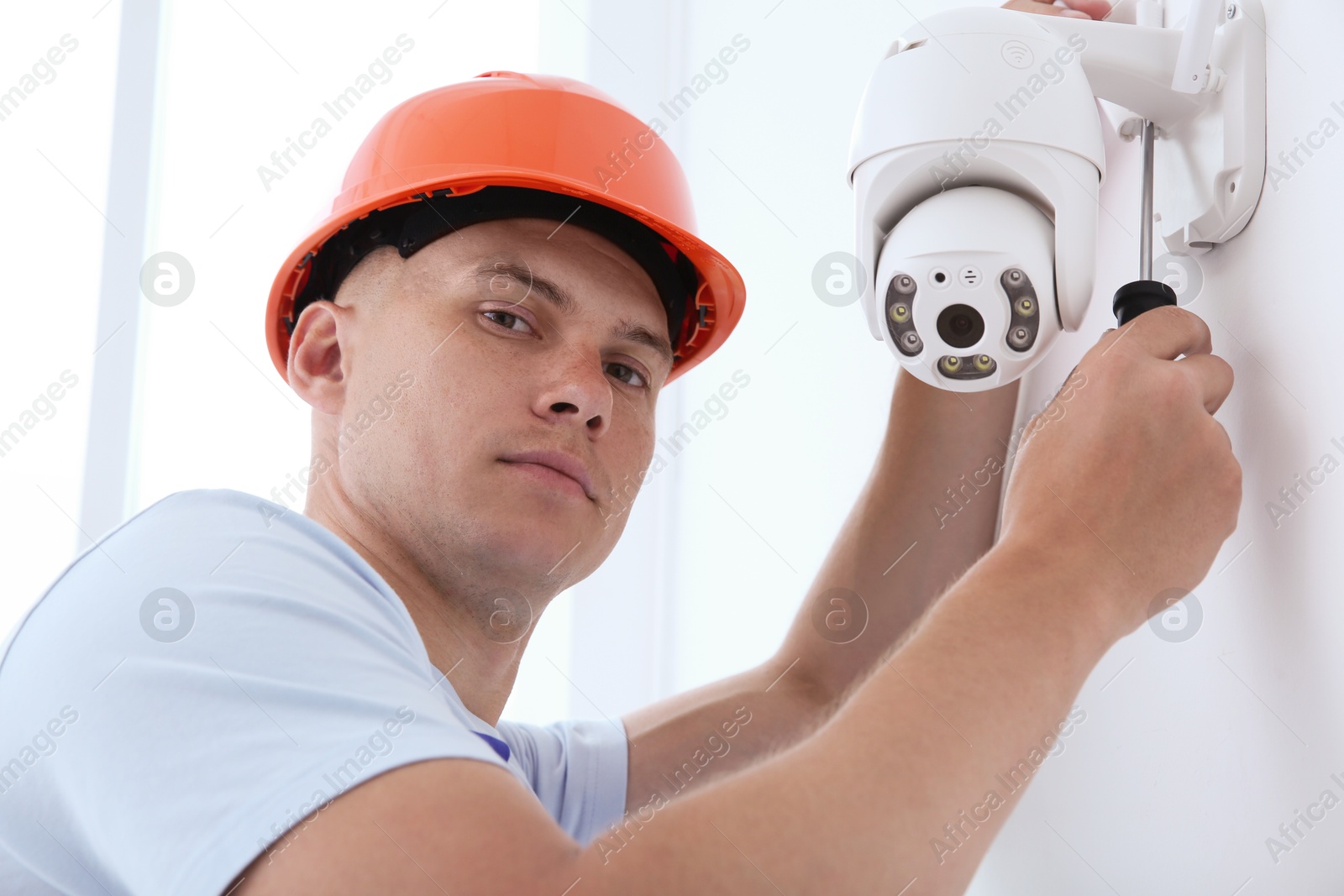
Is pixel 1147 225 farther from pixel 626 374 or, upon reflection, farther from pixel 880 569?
pixel 626 374

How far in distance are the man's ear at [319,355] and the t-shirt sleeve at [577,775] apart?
382mm

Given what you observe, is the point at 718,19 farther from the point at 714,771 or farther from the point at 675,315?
the point at 714,771

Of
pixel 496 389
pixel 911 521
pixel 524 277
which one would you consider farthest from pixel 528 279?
pixel 911 521

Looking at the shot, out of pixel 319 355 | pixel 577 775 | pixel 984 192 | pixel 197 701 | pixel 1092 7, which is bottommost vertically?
pixel 577 775

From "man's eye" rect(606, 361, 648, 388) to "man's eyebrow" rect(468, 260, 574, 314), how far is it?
0.36ft

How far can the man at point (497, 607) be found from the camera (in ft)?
1.47

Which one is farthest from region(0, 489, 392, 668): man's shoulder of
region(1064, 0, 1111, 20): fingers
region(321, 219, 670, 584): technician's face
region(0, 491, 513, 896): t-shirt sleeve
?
region(1064, 0, 1111, 20): fingers

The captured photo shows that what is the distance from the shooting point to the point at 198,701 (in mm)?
496

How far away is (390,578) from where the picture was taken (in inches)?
34.9

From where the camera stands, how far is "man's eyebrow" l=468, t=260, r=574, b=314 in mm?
890

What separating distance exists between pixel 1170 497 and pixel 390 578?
623mm

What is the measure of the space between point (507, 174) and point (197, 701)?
0.52 metres

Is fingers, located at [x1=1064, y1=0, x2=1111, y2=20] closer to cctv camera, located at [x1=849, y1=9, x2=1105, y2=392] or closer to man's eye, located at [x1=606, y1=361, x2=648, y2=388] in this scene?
cctv camera, located at [x1=849, y1=9, x2=1105, y2=392]

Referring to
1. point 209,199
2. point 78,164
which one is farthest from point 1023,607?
point 78,164
